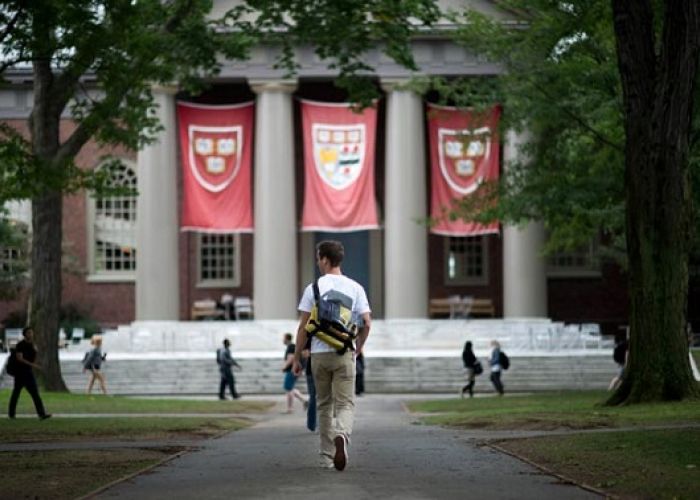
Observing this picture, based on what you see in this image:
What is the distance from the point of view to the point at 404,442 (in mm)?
17750

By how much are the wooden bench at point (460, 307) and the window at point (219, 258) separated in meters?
7.40

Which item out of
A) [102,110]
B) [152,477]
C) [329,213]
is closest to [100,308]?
[329,213]

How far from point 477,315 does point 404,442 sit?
3849 cm

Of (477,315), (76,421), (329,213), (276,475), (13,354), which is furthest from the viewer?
(477,315)

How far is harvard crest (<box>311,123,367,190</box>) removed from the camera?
157ft

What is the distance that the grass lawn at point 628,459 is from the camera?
11.6m

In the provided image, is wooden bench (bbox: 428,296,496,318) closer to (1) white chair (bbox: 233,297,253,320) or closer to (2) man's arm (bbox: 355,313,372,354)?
(1) white chair (bbox: 233,297,253,320)

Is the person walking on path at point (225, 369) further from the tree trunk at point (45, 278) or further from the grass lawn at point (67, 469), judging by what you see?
the grass lawn at point (67, 469)

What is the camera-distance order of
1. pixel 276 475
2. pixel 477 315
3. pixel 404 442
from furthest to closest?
pixel 477 315, pixel 404 442, pixel 276 475

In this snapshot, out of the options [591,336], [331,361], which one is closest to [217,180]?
[591,336]

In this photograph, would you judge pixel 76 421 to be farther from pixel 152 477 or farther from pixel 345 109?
pixel 345 109

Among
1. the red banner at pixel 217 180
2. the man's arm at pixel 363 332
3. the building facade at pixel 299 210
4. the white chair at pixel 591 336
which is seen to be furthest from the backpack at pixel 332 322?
the white chair at pixel 591 336

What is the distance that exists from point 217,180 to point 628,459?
1400 inches

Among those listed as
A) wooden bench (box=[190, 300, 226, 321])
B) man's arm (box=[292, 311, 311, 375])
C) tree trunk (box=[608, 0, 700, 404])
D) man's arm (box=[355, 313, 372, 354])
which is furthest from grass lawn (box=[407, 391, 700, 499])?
wooden bench (box=[190, 300, 226, 321])
